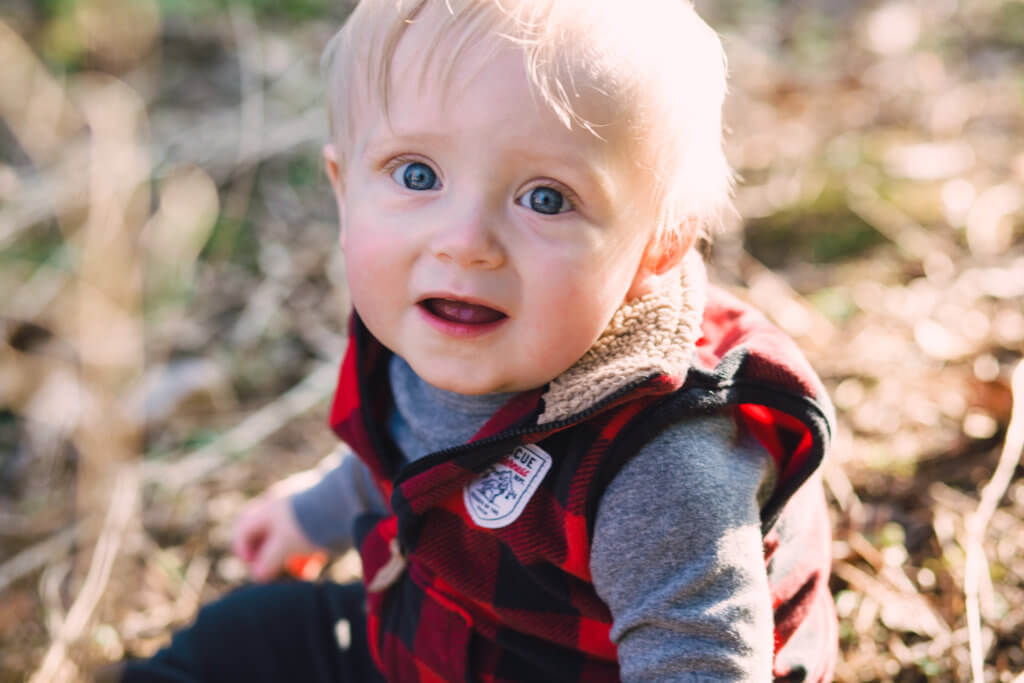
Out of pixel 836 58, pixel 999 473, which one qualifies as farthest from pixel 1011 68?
pixel 999 473

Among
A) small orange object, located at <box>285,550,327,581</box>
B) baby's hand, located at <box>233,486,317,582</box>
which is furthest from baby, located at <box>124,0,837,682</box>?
small orange object, located at <box>285,550,327,581</box>

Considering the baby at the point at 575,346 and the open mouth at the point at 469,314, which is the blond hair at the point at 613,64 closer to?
the baby at the point at 575,346

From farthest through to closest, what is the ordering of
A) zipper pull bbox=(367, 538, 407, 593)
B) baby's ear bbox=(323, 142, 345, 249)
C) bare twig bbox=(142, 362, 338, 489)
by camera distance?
bare twig bbox=(142, 362, 338, 489), zipper pull bbox=(367, 538, 407, 593), baby's ear bbox=(323, 142, 345, 249)

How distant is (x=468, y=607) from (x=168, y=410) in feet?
5.06

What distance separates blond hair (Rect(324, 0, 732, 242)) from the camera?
1.13 metres

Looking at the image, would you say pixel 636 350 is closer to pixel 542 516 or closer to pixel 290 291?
pixel 542 516

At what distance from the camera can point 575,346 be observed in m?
1.24

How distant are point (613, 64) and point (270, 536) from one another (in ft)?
4.37

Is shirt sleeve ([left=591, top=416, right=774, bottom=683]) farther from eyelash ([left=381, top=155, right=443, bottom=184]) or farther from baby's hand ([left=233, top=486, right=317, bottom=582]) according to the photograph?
baby's hand ([left=233, top=486, right=317, bottom=582])

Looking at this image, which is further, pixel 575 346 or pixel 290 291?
pixel 290 291

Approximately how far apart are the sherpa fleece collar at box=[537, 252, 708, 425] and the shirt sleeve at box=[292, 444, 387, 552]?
2.31 ft

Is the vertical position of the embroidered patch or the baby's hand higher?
the embroidered patch

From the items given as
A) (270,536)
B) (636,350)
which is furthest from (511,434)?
(270,536)

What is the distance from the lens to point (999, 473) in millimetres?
1955
